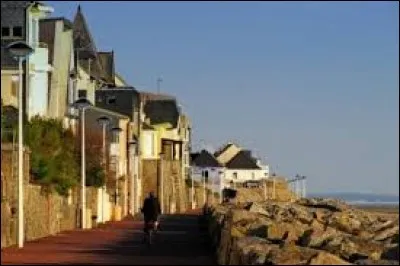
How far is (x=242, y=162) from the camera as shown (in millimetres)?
172125

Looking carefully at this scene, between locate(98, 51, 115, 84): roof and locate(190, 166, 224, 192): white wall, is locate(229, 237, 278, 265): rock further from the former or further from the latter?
locate(190, 166, 224, 192): white wall

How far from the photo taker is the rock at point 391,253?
25.2 metres

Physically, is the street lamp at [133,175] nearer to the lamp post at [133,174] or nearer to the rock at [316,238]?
the lamp post at [133,174]

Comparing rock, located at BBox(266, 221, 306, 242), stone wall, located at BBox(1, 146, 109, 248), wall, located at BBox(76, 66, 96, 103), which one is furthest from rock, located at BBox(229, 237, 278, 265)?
wall, located at BBox(76, 66, 96, 103)

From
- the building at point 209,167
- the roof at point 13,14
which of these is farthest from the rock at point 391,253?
the building at point 209,167

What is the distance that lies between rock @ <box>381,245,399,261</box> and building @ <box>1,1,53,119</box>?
26811mm

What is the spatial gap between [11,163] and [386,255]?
13.0 meters

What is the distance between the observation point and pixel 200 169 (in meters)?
150

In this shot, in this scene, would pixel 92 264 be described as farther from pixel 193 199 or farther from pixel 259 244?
pixel 193 199

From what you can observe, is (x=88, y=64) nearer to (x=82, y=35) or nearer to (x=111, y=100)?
(x=82, y=35)

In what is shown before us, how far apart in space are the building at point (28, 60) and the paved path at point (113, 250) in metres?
14.2

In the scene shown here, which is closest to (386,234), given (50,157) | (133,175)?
(50,157)

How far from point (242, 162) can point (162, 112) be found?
2199 inches

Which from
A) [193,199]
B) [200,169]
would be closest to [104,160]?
[193,199]
